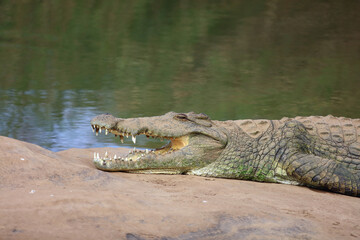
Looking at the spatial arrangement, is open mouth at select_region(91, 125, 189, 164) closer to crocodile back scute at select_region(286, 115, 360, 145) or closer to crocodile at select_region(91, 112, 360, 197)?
crocodile at select_region(91, 112, 360, 197)

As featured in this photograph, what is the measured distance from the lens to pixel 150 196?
9.18 feet

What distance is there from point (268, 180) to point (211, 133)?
1.98 ft

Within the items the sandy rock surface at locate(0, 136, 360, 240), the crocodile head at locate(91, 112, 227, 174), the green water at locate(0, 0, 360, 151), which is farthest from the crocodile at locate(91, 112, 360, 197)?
the green water at locate(0, 0, 360, 151)

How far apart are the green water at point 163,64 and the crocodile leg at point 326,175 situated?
233 centimetres

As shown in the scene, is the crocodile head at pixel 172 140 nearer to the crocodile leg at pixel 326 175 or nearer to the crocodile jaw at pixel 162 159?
the crocodile jaw at pixel 162 159

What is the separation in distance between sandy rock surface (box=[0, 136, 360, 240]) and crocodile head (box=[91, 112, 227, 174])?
4.9 inches

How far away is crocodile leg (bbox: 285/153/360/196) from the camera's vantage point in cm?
357

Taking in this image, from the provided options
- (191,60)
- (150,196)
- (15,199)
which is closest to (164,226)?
(150,196)

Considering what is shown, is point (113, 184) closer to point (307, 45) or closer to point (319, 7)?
point (307, 45)

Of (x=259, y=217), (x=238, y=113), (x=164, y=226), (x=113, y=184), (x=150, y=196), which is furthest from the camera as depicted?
(x=238, y=113)

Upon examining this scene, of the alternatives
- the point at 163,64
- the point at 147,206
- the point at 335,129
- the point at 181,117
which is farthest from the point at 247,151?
the point at 163,64

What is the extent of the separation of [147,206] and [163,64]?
711 cm

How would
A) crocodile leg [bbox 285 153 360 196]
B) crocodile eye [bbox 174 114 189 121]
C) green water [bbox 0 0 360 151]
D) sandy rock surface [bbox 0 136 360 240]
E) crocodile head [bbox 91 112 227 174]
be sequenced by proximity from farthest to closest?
green water [bbox 0 0 360 151] → crocodile eye [bbox 174 114 189 121] → crocodile head [bbox 91 112 227 174] → crocodile leg [bbox 285 153 360 196] → sandy rock surface [bbox 0 136 360 240]

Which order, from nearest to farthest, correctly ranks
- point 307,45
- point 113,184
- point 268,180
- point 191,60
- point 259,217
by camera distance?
point 259,217, point 113,184, point 268,180, point 191,60, point 307,45
